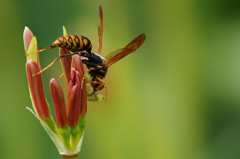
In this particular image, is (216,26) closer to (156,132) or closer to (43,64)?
(156,132)

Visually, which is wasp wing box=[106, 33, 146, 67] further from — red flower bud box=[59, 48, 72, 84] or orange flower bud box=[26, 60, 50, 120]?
orange flower bud box=[26, 60, 50, 120]

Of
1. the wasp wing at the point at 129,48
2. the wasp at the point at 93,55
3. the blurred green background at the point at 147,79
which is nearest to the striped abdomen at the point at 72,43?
the wasp at the point at 93,55

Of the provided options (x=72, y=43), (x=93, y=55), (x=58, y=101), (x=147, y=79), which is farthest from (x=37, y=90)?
(x=147, y=79)

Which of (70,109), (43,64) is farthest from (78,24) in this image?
(70,109)

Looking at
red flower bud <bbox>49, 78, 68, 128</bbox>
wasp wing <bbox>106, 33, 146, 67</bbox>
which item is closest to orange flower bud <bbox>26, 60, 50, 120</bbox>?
red flower bud <bbox>49, 78, 68, 128</bbox>

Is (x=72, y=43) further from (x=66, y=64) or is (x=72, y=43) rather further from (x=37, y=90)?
(x=37, y=90)

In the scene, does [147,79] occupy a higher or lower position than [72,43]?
lower
